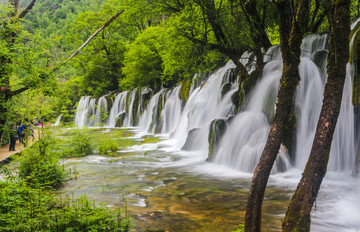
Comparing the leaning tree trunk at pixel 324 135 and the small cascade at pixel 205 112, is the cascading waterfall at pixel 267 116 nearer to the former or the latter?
the small cascade at pixel 205 112

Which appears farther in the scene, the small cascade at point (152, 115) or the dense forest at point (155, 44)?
the small cascade at point (152, 115)

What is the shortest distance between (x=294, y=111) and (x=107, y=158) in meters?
8.37

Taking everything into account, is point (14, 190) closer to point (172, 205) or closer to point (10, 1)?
point (172, 205)

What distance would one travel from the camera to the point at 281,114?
363cm

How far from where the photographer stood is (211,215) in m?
5.80

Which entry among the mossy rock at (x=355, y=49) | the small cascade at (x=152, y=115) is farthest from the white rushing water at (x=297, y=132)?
the small cascade at (x=152, y=115)

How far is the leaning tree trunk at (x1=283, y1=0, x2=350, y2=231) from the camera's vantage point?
3.29m

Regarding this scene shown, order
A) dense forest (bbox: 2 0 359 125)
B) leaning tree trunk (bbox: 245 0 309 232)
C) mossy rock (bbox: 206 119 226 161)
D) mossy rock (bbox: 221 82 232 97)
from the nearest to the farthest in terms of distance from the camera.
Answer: leaning tree trunk (bbox: 245 0 309 232)
dense forest (bbox: 2 0 359 125)
mossy rock (bbox: 206 119 226 161)
mossy rock (bbox: 221 82 232 97)

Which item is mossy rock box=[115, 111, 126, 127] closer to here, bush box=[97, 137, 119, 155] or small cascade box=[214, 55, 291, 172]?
bush box=[97, 137, 119, 155]

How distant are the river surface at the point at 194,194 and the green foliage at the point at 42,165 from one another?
1.39ft

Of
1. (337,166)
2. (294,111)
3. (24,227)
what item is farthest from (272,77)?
(24,227)

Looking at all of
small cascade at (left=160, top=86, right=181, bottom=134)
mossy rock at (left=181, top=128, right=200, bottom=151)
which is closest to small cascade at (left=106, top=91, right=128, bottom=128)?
small cascade at (left=160, top=86, right=181, bottom=134)

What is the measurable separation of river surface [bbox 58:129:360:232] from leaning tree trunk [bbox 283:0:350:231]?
1873 mm

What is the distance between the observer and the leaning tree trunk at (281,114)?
3.53 metres
